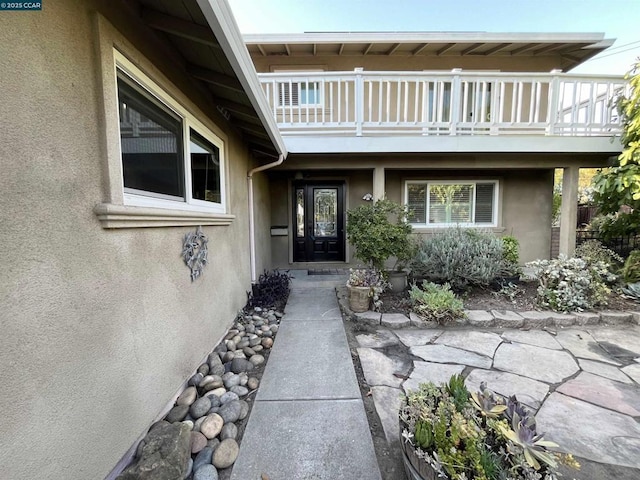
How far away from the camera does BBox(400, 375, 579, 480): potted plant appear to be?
3.90 ft

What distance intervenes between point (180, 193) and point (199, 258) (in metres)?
0.60

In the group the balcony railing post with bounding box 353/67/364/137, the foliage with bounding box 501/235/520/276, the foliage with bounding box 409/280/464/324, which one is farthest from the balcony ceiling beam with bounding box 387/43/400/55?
the foliage with bounding box 409/280/464/324

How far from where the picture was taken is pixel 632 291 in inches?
162

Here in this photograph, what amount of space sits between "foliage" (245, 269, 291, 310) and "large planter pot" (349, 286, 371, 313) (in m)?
1.13

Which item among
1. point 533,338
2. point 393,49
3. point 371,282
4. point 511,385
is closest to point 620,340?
point 533,338

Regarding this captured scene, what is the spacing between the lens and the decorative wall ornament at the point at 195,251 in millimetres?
2387

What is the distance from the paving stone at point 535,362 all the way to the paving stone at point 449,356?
13 cm

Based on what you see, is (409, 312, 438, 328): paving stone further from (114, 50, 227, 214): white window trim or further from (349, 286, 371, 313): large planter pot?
(114, 50, 227, 214): white window trim

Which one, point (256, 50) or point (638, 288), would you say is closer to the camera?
point (638, 288)

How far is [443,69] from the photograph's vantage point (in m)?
6.84

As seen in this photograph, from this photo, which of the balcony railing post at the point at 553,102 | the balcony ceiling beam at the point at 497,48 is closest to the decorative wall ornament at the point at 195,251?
the balcony railing post at the point at 553,102

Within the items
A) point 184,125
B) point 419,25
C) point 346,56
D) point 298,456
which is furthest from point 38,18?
point 419,25

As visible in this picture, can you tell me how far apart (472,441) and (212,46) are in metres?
2.69

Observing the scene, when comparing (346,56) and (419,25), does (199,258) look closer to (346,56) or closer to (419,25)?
(346,56)
